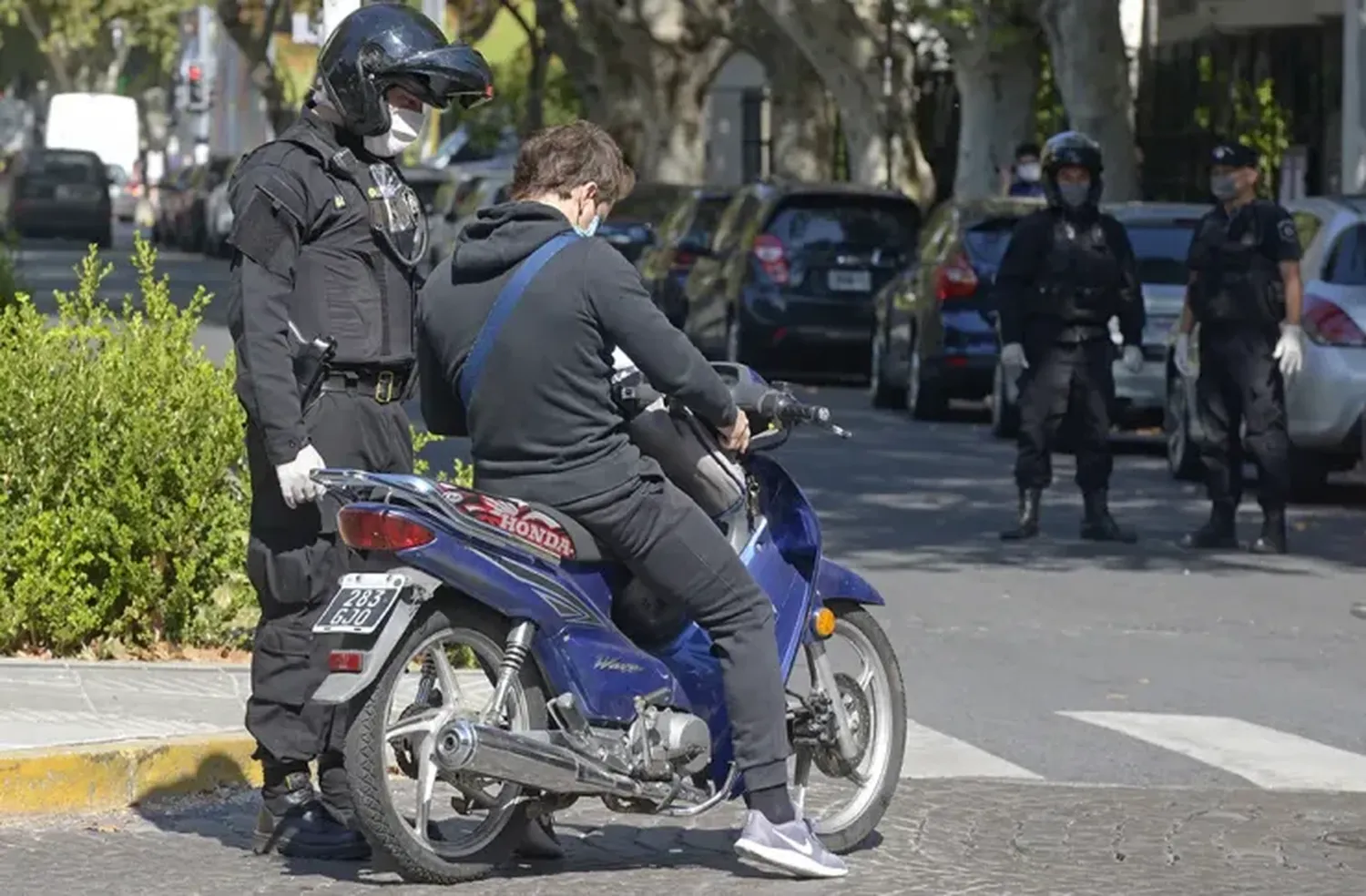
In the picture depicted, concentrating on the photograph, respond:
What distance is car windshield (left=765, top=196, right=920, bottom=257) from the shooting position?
25688 millimetres

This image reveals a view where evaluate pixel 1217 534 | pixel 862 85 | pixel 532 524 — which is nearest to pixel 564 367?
pixel 532 524

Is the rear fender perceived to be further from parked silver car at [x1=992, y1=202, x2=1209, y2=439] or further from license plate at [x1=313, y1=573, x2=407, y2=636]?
parked silver car at [x1=992, y1=202, x2=1209, y2=439]

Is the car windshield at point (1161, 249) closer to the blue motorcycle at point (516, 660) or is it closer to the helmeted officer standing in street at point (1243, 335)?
the helmeted officer standing in street at point (1243, 335)

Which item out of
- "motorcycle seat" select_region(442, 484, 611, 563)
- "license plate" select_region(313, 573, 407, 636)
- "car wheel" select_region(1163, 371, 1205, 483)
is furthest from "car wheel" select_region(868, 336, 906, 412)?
"license plate" select_region(313, 573, 407, 636)

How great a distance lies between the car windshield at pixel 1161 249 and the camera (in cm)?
2020

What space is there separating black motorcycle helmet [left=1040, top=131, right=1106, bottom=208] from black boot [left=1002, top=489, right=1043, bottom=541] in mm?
1354

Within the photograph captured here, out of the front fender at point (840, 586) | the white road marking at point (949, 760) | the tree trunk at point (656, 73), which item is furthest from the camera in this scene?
the tree trunk at point (656, 73)

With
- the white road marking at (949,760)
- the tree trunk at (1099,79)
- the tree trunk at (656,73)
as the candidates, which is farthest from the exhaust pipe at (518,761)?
the tree trunk at (656,73)

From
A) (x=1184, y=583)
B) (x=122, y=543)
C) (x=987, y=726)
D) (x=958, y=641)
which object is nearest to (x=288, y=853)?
(x=122, y=543)

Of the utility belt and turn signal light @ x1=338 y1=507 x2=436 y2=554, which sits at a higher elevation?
the utility belt

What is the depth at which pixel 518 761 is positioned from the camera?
7.01m

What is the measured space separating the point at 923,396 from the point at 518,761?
15702mm

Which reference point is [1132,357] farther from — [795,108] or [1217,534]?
[795,108]

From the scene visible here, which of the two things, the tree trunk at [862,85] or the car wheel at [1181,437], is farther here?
the tree trunk at [862,85]
